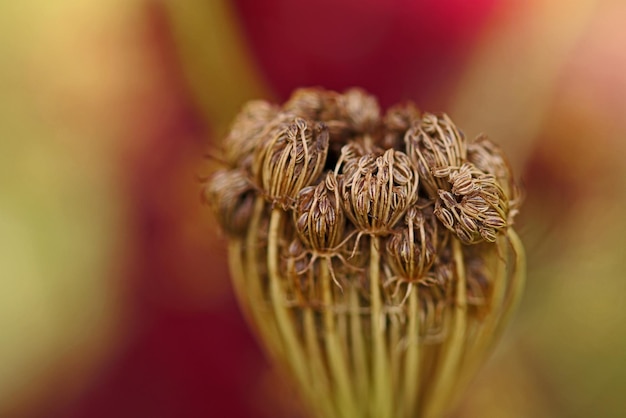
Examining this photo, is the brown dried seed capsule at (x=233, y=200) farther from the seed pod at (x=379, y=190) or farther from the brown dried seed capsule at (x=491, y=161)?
the brown dried seed capsule at (x=491, y=161)

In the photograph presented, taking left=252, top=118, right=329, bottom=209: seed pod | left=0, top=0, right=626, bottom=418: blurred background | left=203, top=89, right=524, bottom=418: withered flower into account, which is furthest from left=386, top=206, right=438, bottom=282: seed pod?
left=0, top=0, right=626, bottom=418: blurred background

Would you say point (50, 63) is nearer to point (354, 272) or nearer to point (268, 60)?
point (268, 60)

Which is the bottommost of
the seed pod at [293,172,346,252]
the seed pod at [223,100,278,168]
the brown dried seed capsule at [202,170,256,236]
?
the seed pod at [293,172,346,252]

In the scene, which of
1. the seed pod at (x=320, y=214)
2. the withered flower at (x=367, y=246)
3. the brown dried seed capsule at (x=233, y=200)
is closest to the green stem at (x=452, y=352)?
the withered flower at (x=367, y=246)

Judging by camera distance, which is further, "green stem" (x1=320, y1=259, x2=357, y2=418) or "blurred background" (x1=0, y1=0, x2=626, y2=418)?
"blurred background" (x1=0, y1=0, x2=626, y2=418)

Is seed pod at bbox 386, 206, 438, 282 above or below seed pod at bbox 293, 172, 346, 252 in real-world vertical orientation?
below

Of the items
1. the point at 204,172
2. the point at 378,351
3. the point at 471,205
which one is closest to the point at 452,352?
the point at 378,351

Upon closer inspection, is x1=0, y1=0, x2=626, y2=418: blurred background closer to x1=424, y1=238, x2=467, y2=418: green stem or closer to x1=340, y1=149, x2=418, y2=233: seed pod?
x1=424, y1=238, x2=467, y2=418: green stem

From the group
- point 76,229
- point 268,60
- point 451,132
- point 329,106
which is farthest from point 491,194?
point 76,229

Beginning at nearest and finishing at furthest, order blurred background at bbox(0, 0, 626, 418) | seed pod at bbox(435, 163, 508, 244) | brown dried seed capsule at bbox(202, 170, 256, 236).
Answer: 1. seed pod at bbox(435, 163, 508, 244)
2. brown dried seed capsule at bbox(202, 170, 256, 236)
3. blurred background at bbox(0, 0, 626, 418)
